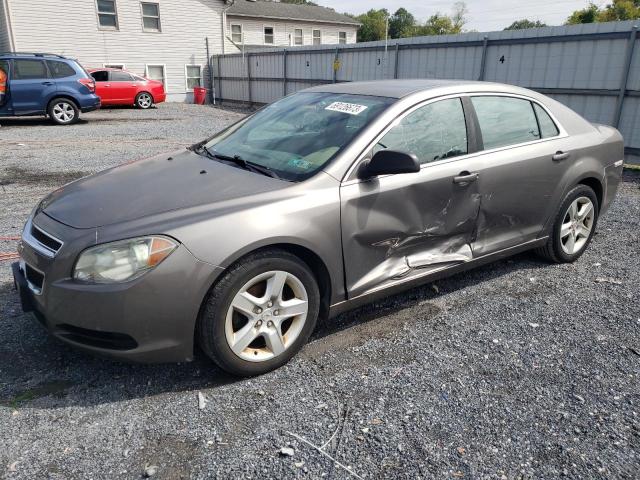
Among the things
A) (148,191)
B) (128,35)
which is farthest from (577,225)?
(128,35)

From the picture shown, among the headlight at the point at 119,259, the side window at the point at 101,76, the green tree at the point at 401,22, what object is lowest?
the headlight at the point at 119,259

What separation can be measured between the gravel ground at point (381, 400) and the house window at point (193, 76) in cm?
2372

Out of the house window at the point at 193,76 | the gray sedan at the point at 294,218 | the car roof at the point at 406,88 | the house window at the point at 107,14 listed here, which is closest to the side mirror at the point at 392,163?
the gray sedan at the point at 294,218

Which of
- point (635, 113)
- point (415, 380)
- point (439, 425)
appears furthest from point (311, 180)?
point (635, 113)

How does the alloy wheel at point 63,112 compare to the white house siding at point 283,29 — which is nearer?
the alloy wheel at point 63,112

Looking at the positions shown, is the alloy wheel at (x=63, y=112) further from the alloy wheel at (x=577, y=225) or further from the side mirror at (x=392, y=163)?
the alloy wheel at (x=577, y=225)

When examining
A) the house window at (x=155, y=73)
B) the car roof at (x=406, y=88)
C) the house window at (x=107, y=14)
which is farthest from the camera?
the house window at (x=155, y=73)

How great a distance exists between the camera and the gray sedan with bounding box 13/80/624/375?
2594 mm

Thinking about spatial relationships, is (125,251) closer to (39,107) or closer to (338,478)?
(338,478)

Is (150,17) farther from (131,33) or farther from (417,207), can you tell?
(417,207)

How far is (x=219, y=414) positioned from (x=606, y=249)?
429cm

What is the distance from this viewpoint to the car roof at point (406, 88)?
3.69m

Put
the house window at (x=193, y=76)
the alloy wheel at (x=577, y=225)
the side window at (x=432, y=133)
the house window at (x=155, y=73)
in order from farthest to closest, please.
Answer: the house window at (x=193, y=76) < the house window at (x=155, y=73) < the alloy wheel at (x=577, y=225) < the side window at (x=432, y=133)

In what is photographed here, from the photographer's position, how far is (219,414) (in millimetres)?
2645
